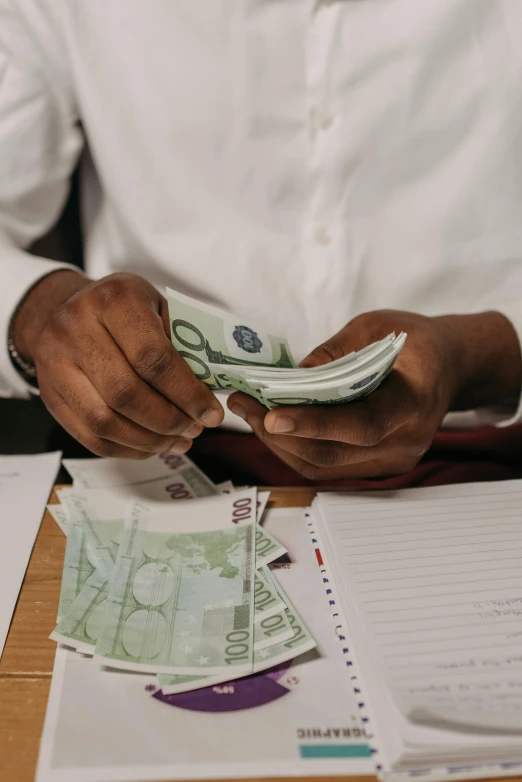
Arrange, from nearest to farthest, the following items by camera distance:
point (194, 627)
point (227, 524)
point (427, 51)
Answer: point (194, 627)
point (227, 524)
point (427, 51)

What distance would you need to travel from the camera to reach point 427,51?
0.75 metres

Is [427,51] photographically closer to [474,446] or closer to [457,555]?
[474,446]

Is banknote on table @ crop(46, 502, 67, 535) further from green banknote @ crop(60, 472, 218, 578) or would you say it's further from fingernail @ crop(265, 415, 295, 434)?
fingernail @ crop(265, 415, 295, 434)

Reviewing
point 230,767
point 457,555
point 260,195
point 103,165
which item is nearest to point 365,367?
point 457,555

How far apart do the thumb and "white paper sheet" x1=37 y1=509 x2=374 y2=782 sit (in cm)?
25

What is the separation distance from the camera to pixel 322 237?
2.66ft

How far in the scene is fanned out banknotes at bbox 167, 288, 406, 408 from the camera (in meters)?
0.50

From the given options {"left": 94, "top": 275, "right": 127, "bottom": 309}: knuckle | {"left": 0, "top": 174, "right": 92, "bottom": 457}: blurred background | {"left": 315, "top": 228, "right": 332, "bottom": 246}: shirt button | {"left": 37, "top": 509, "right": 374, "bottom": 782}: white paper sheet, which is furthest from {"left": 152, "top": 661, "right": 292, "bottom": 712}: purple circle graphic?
{"left": 315, "top": 228, "right": 332, "bottom": 246}: shirt button

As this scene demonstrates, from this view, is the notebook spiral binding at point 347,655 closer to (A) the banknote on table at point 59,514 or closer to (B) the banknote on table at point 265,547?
(B) the banknote on table at point 265,547

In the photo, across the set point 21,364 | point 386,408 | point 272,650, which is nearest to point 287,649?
point 272,650

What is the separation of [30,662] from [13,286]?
0.45 metres

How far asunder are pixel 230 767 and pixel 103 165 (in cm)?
73

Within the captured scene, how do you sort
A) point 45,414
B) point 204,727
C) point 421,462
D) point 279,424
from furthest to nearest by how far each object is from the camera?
point 45,414 < point 421,462 < point 279,424 < point 204,727

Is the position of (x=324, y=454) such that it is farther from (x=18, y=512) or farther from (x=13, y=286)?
(x=13, y=286)
